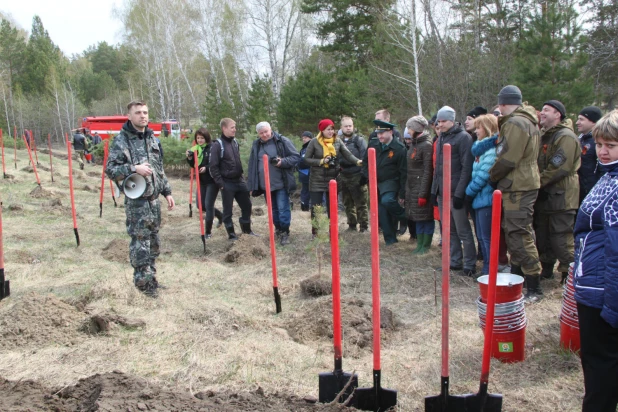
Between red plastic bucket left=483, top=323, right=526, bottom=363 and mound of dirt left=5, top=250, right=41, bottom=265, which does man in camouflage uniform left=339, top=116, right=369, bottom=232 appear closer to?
red plastic bucket left=483, top=323, right=526, bottom=363

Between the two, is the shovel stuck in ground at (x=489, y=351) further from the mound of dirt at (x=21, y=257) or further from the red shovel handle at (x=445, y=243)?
the mound of dirt at (x=21, y=257)

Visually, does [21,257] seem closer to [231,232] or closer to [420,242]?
[231,232]

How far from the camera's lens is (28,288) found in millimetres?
5719

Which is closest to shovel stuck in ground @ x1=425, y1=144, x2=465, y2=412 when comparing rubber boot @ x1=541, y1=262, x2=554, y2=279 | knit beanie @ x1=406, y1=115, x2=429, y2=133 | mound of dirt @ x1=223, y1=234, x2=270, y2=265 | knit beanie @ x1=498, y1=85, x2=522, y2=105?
knit beanie @ x1=498, y1=85, x2=522, y2=105

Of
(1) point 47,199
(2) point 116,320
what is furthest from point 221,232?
(1) point 47,199

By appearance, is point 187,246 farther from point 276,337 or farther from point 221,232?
point 276,337

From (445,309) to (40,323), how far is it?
11.0 feet

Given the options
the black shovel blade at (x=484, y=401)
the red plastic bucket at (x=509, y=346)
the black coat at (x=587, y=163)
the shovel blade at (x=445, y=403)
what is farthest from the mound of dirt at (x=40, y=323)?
the black coat at (x=587, y=163)

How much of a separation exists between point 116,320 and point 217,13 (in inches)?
1247

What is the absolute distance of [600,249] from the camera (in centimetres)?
227

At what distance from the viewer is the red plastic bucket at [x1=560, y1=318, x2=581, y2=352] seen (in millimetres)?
3465

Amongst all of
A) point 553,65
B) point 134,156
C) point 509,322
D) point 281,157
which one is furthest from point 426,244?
point 553,65

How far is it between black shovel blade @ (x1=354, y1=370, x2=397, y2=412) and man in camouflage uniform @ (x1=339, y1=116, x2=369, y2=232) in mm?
5026

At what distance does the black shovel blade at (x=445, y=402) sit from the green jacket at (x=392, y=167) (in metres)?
4.41
